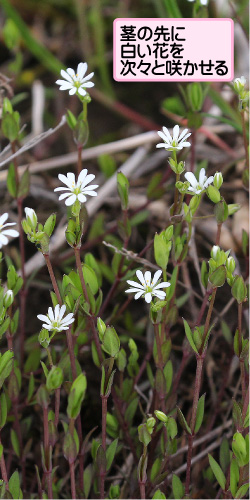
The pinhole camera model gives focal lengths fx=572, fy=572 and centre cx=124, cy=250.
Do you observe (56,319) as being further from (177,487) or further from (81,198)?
(177,487)

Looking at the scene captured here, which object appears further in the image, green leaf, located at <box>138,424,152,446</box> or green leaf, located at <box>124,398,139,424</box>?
green leaf, located at <box>124,398,139,424</box>

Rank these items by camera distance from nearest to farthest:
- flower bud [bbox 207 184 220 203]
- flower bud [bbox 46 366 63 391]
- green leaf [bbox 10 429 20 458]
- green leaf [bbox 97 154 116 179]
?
flower bud [bbox 46 366 63 391] < flower bud [bbox 207 184 220 203] < green leaf [bbox 10 429 20 458] < green leaf [bbox 97 154 116 179]

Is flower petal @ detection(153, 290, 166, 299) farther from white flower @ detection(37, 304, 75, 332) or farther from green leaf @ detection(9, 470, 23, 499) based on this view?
green leaf @ detection(9, 470, 23, 499)

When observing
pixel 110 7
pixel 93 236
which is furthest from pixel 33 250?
pixel 110 7

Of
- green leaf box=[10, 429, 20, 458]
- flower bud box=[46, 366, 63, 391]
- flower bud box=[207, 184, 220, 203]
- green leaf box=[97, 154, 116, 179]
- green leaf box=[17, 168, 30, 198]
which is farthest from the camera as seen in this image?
green leaf box=[97, 154, 116, 179]

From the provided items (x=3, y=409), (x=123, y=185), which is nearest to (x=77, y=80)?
(x=123, y=185)

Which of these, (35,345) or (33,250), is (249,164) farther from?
(33,250)

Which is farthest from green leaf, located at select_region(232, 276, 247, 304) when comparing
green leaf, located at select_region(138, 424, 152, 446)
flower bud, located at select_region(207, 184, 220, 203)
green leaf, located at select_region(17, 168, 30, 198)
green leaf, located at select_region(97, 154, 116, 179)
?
green leaf, located at select_region(97, 154, 116, 179)

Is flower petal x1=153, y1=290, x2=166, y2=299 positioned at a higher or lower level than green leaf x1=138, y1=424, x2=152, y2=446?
higher

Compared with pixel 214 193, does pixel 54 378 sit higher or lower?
lower

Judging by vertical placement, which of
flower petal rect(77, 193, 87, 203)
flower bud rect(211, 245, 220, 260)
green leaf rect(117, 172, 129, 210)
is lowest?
flower bud rect(211, 245, 220, 260)
